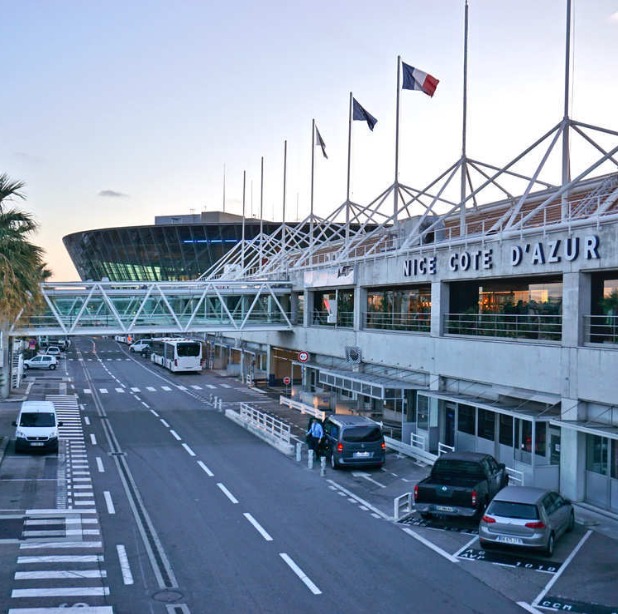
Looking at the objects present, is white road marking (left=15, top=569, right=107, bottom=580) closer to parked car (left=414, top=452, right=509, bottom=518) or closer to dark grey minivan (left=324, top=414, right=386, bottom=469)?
parked car (left=414, top=452, right=509, bottom=518)

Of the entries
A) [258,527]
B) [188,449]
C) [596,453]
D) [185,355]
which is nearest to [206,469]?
[188,449]

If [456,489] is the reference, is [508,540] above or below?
below

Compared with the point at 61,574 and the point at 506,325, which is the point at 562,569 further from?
the point at 506,325

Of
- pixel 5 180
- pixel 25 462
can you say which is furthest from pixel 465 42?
pixel 25 462

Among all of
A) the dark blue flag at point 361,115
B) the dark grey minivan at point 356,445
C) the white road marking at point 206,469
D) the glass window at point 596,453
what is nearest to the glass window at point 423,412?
Result: the dark grey minivan at point 356,445

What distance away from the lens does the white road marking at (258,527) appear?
57.3 ft

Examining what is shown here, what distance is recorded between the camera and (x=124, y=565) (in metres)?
15.3

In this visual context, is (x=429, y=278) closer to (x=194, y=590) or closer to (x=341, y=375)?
(x=341, y=375)

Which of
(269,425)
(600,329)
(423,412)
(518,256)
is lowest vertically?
(269,425)

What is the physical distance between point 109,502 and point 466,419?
13.6 meters

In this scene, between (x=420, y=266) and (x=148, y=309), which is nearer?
(x=420, y=266)

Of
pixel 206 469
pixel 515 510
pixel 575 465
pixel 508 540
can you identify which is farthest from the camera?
pixel 206 469

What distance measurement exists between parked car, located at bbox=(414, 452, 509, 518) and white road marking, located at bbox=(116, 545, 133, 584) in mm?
7465

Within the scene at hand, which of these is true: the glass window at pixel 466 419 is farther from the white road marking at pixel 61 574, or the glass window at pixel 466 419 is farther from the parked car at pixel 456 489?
the white road marking at pixel 61 574
